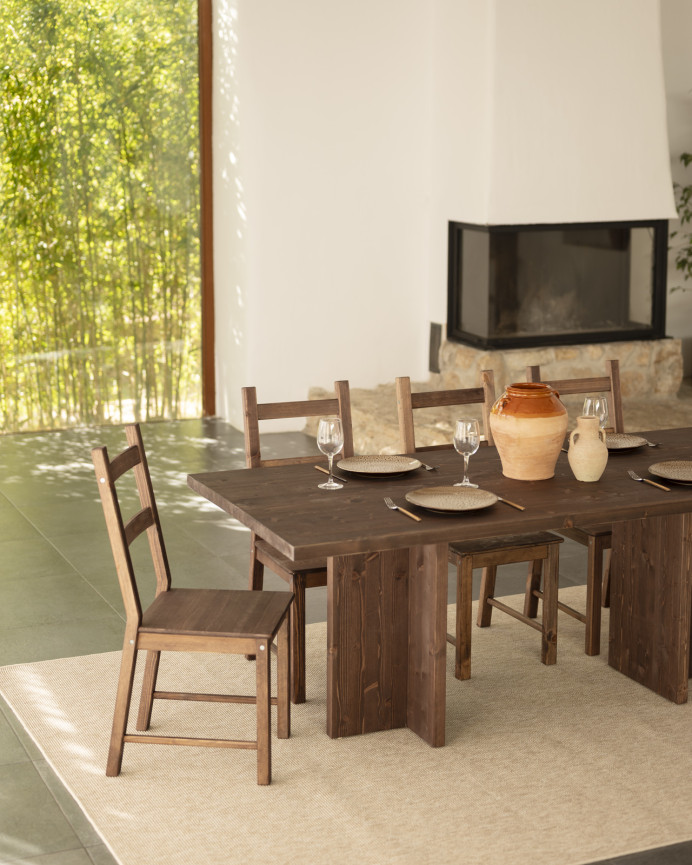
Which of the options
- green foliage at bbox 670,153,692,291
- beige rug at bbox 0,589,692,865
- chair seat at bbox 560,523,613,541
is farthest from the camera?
green foliage at bbox 670,153,692,291

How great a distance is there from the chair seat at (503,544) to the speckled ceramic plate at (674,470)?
1.38 feet

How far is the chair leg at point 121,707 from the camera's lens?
2906 millimetres

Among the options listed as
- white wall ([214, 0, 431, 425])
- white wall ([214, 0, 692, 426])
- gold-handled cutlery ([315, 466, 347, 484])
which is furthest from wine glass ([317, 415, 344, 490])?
white wall ([214, 0, 431, 425])

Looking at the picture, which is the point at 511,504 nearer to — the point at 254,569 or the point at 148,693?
the point at 254,569

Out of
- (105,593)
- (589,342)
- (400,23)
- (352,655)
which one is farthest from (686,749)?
(400,23)

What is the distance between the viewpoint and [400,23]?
698cm

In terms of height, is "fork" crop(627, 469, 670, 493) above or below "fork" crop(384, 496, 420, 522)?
above

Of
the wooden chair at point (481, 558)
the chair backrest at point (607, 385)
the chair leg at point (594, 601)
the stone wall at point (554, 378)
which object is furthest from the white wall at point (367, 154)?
the chair leg at point (594, 601)

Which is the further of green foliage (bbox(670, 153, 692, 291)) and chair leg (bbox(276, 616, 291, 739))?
green foliage (bbox(670, 153, 692, 291))

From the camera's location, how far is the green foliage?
7.57 meters

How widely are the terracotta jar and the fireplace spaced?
11.5ft

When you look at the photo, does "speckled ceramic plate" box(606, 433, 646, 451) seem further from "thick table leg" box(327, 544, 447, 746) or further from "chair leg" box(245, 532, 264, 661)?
"chair leg" box(245, 532, 264, 661)

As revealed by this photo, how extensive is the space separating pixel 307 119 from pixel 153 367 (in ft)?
5.94

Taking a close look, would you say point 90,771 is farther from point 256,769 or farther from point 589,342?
point 589,342
